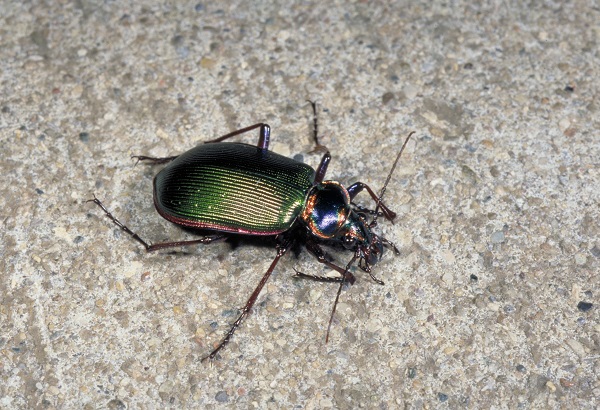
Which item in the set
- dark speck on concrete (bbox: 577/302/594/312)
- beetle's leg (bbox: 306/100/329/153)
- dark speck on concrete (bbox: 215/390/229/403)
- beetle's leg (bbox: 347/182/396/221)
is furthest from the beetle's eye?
dark speck on concrete (bbox: 577/302/594/312)

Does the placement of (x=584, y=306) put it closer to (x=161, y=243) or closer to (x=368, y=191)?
(x=368, y=191)

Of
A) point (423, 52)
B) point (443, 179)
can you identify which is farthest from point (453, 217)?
point (423, 52)

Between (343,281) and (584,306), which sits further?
(584,306)

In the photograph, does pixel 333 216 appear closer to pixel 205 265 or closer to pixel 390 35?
pixel 205 265

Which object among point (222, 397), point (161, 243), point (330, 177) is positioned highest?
point (330, 177)

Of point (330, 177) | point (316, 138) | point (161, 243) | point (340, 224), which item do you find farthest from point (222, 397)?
point (316, 138)

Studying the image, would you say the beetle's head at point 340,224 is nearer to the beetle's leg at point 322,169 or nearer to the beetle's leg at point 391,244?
the beetle's leg at point 391,244
